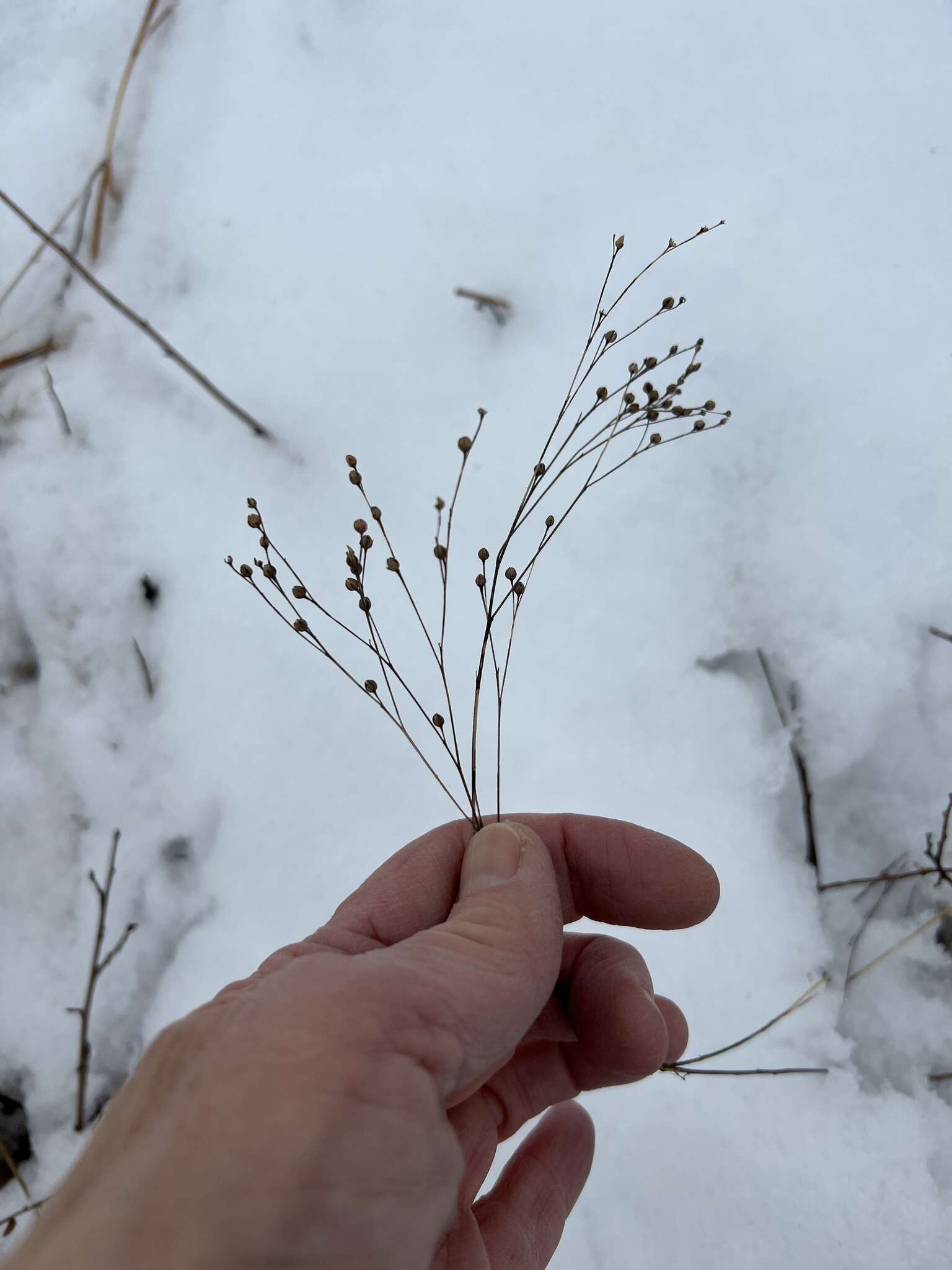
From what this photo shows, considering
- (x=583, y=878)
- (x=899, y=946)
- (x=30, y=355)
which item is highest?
(x=30, y=355)

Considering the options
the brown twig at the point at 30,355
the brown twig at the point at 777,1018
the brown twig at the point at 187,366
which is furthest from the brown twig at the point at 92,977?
the brown twig at the point at 30,355

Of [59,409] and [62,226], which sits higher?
[62,226]

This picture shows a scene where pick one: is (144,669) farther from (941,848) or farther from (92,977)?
(941,848)

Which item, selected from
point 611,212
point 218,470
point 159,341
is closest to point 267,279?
point 159,341

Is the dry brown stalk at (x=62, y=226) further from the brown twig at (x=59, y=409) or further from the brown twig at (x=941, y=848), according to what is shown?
the brown twig at (x=941, y=848)

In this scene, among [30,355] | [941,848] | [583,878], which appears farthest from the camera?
[30,355]

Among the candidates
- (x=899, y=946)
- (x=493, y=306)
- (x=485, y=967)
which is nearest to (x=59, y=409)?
(x=493, y=306)
